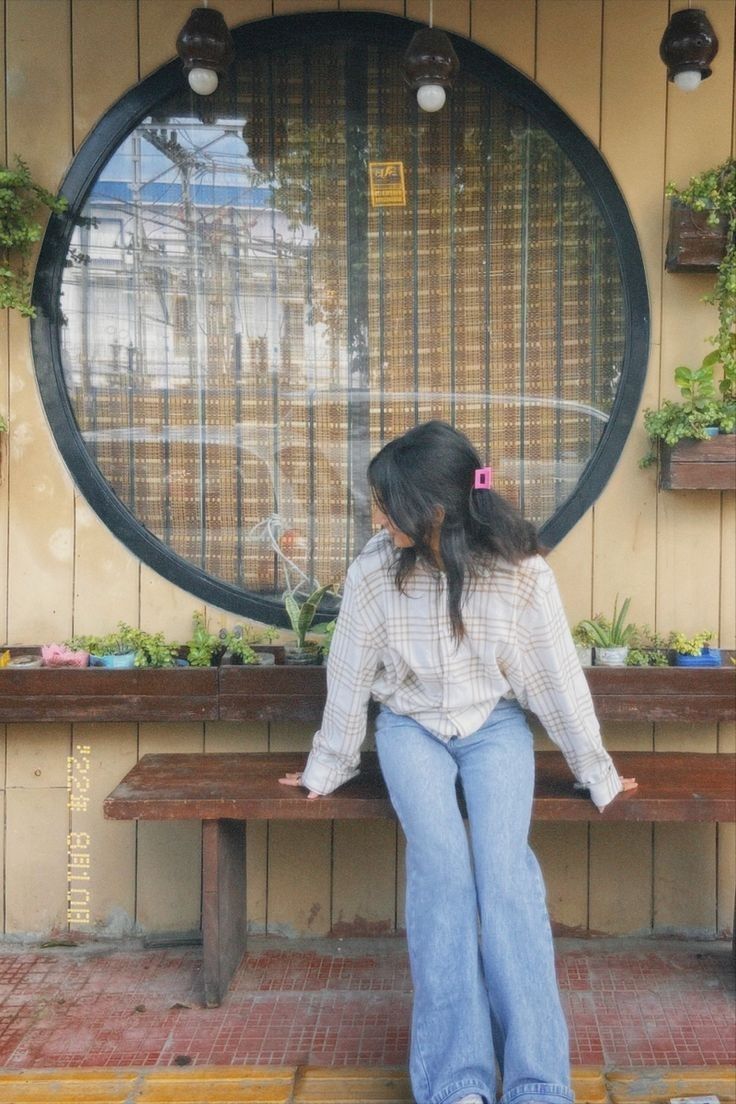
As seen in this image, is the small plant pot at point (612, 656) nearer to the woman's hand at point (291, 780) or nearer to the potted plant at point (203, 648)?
the woman's hand at point (291, 780)

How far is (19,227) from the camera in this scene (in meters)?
3.21

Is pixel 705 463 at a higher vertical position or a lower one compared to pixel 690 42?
lower

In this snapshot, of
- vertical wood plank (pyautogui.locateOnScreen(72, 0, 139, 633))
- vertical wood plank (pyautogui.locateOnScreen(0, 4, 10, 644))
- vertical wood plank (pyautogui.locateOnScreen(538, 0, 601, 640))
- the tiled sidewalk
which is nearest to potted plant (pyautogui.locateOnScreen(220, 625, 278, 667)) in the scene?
vertical wood plank (pyautogui.locateOnScreen(0, 4, 10, 644))

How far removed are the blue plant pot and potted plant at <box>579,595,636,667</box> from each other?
0.18m

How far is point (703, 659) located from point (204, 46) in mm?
2443

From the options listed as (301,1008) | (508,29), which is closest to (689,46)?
(508,29)

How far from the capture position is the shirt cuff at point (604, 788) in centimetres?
271

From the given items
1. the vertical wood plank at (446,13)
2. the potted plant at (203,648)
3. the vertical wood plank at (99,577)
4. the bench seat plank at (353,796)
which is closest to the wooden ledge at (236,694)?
the potted plant at (203,648)

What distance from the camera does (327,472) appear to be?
3488mm

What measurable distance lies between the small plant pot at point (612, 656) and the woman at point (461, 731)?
0.50 m

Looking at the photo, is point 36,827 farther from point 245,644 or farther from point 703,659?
point 703,659

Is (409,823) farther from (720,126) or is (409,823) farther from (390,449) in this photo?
(720,126)

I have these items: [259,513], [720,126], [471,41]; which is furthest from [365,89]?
[259,513]

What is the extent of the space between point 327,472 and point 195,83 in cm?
128
